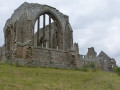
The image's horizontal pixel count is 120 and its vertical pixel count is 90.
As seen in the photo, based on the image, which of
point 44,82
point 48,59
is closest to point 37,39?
point 48,59

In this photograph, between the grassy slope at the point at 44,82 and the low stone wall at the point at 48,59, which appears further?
the low stone wall at the point at 48,59

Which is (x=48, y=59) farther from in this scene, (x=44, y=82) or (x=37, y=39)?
(x=44, y=82)

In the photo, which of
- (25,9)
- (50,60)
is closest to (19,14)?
(25,9)

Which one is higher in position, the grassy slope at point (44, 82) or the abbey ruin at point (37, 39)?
the abbey ruin at point (37, 39)

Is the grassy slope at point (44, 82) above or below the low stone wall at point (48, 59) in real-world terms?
below

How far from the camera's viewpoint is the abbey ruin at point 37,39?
1038 inches

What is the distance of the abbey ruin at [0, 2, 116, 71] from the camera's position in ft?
86.5

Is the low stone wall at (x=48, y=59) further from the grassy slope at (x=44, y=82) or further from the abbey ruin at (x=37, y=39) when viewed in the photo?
the grassy slope at (x=44, y=82)

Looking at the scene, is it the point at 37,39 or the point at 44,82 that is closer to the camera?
the point at 44,82

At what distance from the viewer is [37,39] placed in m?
30.2

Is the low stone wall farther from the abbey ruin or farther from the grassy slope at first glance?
A: the grassy slope

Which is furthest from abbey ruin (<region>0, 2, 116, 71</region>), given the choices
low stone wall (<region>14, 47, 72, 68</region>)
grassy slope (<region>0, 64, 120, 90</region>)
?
grassy slope (<region>0, 64, 120, 90</region>)

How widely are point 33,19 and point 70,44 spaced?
5.67 m

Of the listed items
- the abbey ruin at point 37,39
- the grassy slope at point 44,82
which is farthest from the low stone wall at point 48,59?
the grassy slope at point 44,82
